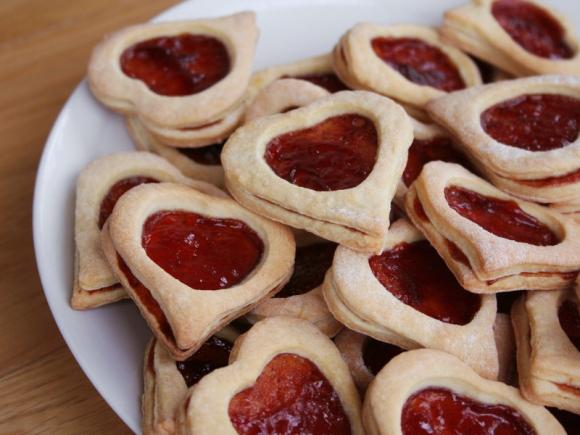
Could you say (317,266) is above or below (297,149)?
below

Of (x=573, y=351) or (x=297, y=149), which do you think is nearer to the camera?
(x=573, y=351)

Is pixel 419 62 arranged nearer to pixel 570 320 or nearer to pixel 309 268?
pixel 309 268

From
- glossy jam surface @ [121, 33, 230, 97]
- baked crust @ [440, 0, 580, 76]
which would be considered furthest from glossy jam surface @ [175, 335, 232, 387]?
baked crust @ [440, 0, 580, 76]

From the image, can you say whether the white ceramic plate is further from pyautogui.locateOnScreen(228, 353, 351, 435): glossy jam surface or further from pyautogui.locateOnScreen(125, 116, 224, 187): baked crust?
pyautogui.locateOnScreen(228, 353, 351, 435): glossy jam surface

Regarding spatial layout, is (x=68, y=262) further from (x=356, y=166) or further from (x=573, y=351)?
(x=573, y=351)

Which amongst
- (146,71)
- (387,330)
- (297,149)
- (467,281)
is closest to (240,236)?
(297,149)
